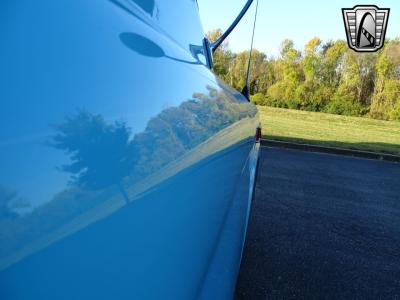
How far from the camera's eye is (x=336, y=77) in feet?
112

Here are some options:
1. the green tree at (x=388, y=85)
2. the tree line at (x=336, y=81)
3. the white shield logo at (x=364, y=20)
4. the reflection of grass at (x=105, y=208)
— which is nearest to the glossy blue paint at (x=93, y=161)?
the reflection of grass at (x=105, y=208)

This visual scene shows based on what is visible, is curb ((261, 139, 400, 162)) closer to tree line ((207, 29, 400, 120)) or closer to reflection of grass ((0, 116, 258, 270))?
reflection of grass ((0, 116, 258, 270))

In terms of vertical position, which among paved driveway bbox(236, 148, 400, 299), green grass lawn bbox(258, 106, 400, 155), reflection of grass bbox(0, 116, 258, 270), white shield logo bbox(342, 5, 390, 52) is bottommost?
green grass lawn bbox(258, 106, 400, 155)

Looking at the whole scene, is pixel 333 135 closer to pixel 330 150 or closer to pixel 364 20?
pixel 330 150

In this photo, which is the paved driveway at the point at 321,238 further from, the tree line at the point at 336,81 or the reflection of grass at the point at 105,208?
the tree line at the point at 336,81

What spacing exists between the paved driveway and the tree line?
23738mm

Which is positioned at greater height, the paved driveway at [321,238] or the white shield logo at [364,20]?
the white shield logo at [364,20]

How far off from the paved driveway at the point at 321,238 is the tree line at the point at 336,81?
23.7 meters

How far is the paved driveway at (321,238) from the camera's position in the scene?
2.77 m

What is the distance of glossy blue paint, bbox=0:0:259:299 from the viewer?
0.33m

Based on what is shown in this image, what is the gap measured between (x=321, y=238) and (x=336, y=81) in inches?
1280

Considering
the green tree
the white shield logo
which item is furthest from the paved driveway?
the green tree

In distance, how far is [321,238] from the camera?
12.3 feet

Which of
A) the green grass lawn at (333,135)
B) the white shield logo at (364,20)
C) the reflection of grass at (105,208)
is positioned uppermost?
the white shield logo at (364,20)
